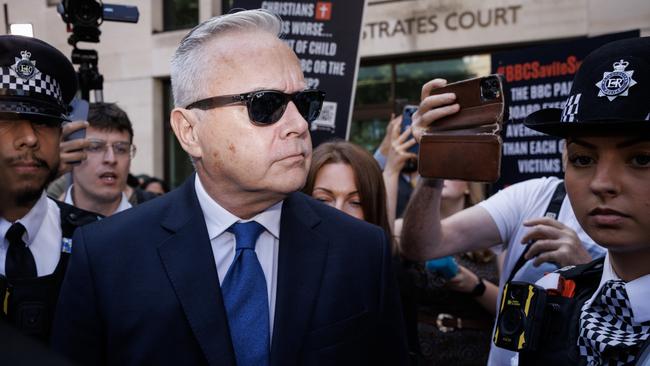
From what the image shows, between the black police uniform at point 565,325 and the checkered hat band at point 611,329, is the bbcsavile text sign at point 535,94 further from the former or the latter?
the checkered hat band at point 611,329

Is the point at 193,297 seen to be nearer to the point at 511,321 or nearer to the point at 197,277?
the point at 197,277

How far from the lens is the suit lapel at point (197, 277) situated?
1679 millimetres

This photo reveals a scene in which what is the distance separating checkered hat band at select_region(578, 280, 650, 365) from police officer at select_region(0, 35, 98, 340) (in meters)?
1.73

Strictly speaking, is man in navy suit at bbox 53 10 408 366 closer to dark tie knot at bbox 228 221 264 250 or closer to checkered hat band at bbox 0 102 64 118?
dark tie knot at bbox 228 221 264 250

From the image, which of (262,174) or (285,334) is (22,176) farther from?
(285,334)

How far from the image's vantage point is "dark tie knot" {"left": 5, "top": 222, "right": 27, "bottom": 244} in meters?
2.24

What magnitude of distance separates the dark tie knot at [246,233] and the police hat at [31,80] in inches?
37.4

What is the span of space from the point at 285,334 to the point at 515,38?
7.46 metres

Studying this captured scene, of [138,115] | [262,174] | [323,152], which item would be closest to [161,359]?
[262,174]

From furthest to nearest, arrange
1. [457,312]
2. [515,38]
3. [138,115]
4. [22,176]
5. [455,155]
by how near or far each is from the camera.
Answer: [138,115], [515,38], [457,312], [22,176], [455,155]

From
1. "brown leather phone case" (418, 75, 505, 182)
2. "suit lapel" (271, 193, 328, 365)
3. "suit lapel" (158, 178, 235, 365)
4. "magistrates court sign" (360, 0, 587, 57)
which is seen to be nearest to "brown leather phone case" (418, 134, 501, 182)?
"brown leather phone case" (418, 75, 505, 182)

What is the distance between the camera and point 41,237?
237 cm

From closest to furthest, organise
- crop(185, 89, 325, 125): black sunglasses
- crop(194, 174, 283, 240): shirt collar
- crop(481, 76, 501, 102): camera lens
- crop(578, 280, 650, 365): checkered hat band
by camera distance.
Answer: crop(578, 280, 650, 365): checkered hat band
crop(185, 89, 325, 125): black sunglasses
crop(194, 174, 283, 240): shirt collar
crop(481, 76, 501, 102): camera lens

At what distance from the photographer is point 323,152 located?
3.02 meters
